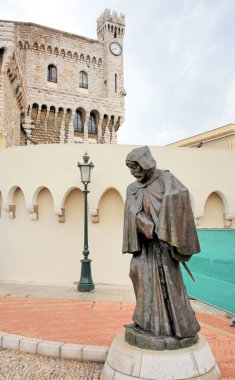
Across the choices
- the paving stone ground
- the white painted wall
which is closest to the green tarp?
the paving stone ground

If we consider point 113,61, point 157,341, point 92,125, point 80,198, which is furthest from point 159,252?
point 113,61

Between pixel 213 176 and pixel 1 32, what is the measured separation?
1383cm

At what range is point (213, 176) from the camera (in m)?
9.87

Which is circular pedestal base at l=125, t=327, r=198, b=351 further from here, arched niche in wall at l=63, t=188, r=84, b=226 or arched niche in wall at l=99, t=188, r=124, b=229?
arched niche in wall at l=63, t=188, r=84, b=226

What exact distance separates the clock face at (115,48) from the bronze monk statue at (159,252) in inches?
1189

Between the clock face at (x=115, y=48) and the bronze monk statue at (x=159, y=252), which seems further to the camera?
the clock face at (x=115, y=48)

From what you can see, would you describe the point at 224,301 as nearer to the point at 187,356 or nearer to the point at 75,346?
the point at 75,346

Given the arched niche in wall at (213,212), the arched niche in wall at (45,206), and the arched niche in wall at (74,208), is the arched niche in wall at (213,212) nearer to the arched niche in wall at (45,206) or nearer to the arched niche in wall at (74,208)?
the arched niche in wall at (74,208)

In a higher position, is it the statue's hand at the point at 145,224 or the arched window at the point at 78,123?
the arched window at the point at 78,123

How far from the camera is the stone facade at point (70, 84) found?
28438mm

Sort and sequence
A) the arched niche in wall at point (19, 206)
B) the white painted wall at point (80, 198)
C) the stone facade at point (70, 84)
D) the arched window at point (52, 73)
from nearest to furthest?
the white painted wall at point (80, 198), the arched niche in wall at point (19, 206), the stone facade at point (70, 84), the arched window at point (52, 73)

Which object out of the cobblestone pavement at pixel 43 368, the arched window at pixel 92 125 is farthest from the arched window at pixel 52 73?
the cobblestone pavement at pixel 43 368

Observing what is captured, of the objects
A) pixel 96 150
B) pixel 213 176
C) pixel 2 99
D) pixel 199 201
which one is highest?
pixel 2 99

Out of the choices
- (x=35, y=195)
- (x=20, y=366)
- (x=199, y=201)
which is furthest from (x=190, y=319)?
(x=35, y=195)
